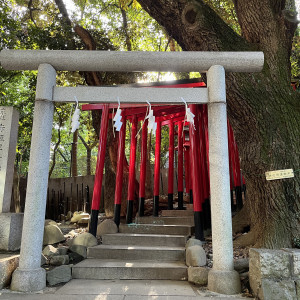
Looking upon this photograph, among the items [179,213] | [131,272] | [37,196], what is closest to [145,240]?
[131,272]

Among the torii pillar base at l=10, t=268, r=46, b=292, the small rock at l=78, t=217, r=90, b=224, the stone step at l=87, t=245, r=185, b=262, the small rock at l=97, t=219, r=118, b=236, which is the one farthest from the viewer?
the small rock at l=78, t=217, r=90, b=224

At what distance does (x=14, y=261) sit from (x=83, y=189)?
986 cm

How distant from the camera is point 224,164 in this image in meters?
3.75

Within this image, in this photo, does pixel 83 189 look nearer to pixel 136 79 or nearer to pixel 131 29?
pixel 136 79

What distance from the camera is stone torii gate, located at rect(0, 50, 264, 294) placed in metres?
3.59

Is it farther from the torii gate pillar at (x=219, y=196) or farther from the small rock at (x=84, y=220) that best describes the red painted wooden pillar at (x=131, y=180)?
the torii gate pillar at (x=219, y=196)

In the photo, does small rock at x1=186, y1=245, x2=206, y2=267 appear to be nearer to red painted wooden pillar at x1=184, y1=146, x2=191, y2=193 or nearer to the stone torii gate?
the stone torii gate

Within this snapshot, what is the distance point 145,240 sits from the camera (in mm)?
5574

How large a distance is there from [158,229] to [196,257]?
2065mm

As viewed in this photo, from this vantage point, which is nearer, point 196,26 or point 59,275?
point 59,275

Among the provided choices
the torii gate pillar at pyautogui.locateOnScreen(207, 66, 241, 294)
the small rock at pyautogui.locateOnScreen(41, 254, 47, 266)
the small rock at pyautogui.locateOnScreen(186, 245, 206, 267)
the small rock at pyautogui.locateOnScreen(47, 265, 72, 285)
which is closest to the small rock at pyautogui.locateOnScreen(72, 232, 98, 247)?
the small rock at pyautogui.locateOnScreen(41, 254, 47, 266)

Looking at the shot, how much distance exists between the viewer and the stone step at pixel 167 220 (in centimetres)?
655

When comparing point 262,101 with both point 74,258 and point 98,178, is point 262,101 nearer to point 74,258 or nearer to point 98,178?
point 98,178

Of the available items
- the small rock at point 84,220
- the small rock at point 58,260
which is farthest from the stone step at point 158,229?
the small rock at point 84,220
